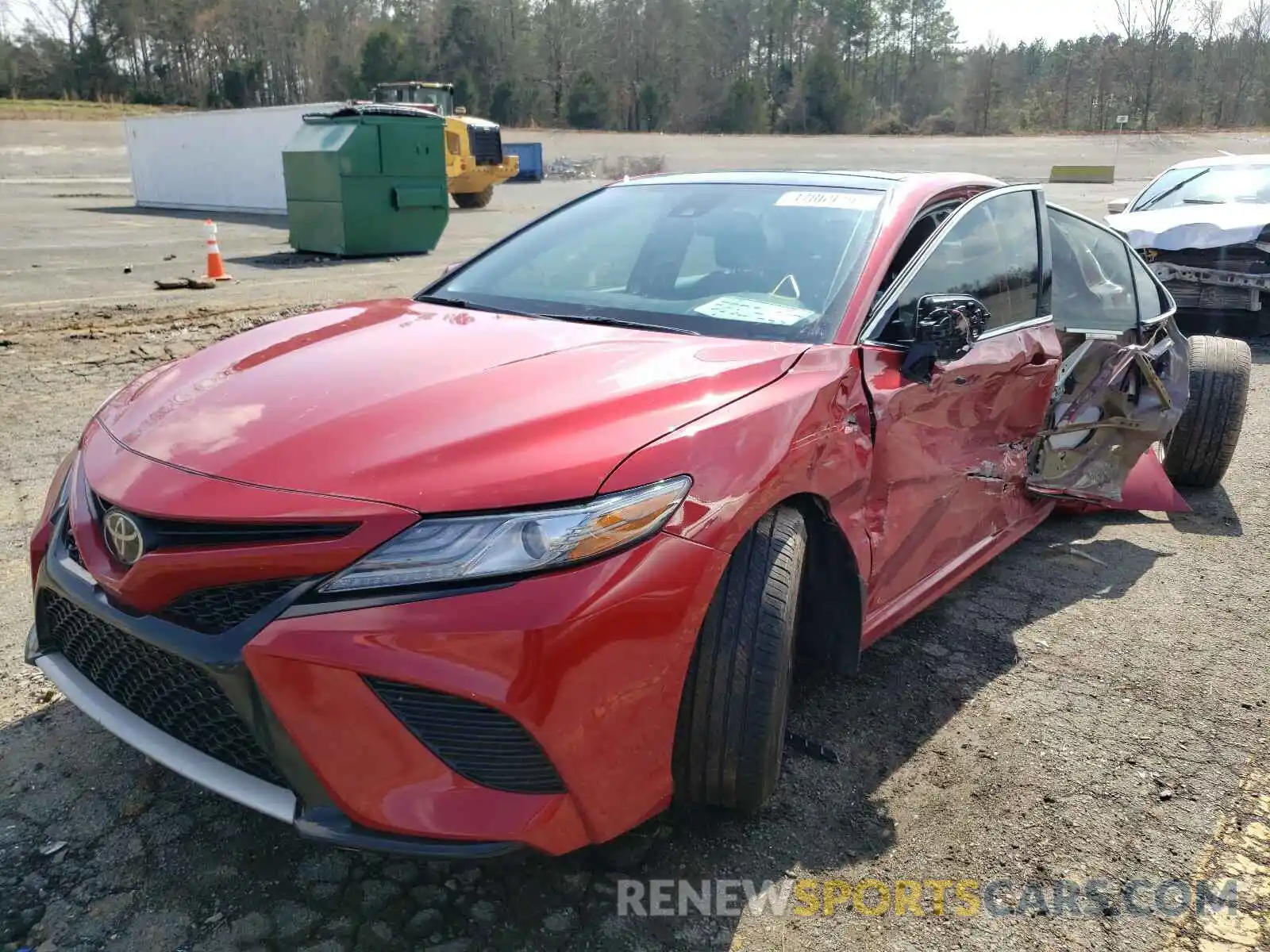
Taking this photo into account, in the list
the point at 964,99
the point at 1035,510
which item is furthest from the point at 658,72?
the point at 1035,510

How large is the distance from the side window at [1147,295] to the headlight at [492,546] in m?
3.68

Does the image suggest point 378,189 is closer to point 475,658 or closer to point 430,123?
point 430,123

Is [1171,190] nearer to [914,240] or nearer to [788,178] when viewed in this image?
[788,178]

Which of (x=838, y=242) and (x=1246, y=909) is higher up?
(x=838, y=242)

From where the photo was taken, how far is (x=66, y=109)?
169ft

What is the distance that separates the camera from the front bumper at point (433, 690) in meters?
1.75

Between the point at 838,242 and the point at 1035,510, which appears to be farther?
the point at 1035,510

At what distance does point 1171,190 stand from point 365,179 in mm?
9210

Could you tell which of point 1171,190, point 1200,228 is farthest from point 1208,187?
point 1200,228

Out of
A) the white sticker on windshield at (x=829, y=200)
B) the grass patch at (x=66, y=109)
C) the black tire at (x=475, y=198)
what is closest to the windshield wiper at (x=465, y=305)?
the white sticker on windshield at (x=829, y=200)

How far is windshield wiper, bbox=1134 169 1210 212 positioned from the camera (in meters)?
9.70

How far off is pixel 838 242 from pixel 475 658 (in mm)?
1783

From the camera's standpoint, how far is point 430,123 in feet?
43.4

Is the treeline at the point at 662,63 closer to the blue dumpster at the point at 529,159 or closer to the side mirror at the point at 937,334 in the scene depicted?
the blue dumpster at the point at 529,159
